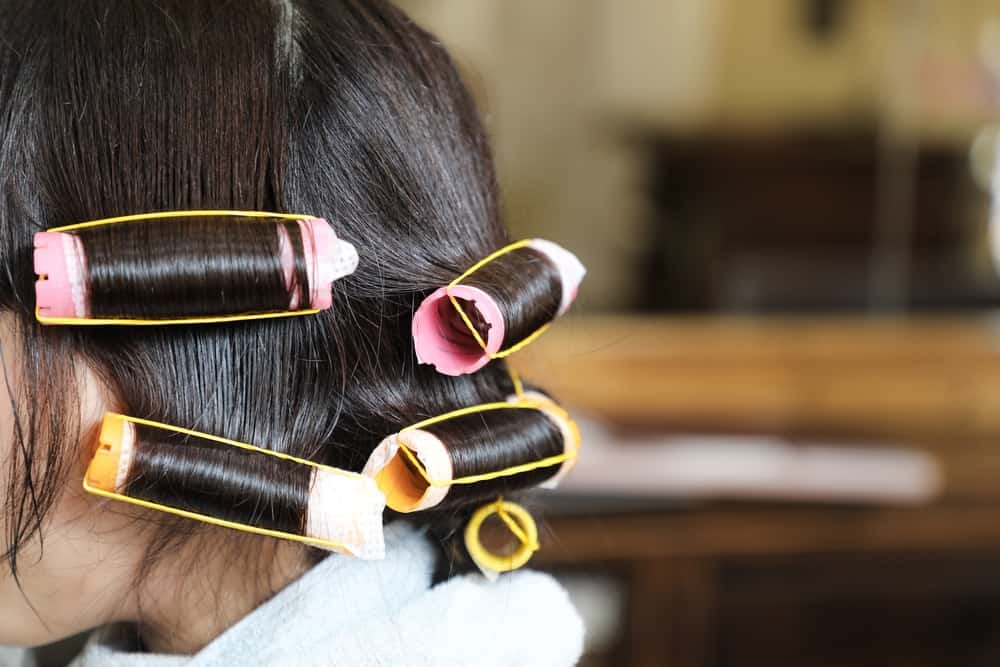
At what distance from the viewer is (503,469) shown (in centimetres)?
56

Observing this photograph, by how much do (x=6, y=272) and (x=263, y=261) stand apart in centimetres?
13

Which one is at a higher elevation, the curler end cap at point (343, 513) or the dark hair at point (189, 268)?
the dark hair at point (189, 268)

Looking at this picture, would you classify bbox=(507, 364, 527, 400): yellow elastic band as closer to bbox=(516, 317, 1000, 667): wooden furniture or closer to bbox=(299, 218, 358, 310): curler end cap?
bbox=(299, 218, 358, 310): curler end cap

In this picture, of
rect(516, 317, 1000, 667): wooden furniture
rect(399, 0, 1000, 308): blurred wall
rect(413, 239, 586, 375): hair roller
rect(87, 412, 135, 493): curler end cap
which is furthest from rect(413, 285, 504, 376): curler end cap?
rect(399, 0, 1000, 308): blurred wall

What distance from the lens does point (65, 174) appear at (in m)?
0.53

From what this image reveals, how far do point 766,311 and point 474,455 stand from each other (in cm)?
264

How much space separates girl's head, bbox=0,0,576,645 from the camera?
1.73 ft

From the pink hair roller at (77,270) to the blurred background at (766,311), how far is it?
378 mm

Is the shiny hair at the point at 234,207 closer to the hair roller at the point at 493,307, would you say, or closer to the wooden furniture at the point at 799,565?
the hair roller at the point at 493,307

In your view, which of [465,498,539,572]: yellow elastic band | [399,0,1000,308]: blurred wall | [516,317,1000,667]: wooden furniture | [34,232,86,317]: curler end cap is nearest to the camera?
[34,232,86,317]: curler end cap

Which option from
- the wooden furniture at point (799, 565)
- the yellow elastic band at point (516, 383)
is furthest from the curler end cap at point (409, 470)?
the wooden furniture at point (799, 565)

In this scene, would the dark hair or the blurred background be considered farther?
the blurred background

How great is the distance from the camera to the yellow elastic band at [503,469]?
1.73 ft

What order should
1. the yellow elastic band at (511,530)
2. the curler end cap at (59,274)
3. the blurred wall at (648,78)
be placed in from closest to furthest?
1. the curler end cap at (59,274)
2. the yellow elastic band at (511,530)
3. the blurred wall at (648,78)
